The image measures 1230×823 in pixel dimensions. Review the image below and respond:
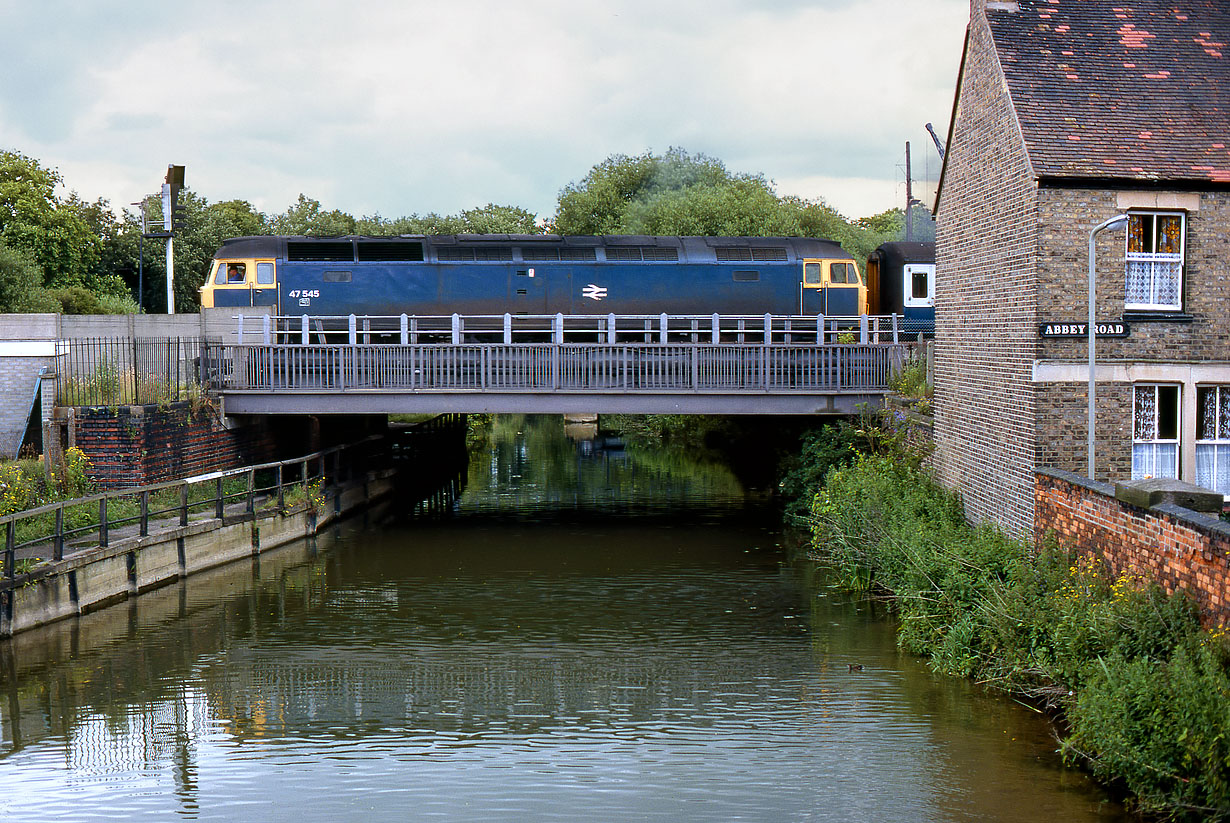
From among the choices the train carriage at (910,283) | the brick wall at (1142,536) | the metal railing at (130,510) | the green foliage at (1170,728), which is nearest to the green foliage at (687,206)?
the train carriage at (910,283)

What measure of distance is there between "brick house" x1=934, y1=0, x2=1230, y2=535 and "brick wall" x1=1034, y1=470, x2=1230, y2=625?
3.04 ft

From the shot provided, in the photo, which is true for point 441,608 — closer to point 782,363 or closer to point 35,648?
point 35,648

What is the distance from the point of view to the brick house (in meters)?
15.1

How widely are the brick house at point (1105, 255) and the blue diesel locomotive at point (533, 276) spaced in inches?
552

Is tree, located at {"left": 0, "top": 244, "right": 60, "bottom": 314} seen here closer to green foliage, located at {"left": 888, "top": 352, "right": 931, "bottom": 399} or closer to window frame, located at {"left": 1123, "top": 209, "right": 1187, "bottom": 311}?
green foliage, located at {"left": 888, "top": 352, "right": 931, "bottom": 399}

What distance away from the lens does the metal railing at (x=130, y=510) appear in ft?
53.6

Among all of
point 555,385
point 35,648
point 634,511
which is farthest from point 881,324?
point 35,648

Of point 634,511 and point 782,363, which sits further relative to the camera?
point 634,511

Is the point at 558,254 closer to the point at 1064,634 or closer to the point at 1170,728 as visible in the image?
the point at 1064,634

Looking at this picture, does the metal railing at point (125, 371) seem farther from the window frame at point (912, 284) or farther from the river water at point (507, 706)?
the window frame at point (912, 284)

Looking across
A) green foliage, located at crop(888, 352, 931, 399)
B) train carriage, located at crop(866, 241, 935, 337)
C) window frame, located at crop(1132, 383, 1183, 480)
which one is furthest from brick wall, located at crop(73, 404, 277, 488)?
train carriage, located at crop(866, 241, 935, 337)

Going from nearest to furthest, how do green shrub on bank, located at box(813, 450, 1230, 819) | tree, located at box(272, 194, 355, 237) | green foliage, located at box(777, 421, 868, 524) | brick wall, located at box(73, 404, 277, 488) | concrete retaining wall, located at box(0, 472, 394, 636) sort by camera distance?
green shrub on bank, located at box(813, 450, 1230, 819), concrete retaining wall, located at box(0, 472, 394, 636), brick wall, located at box(73, 404, 277, 488), green foliage, located at box(777, 421, 868, 524), tree, located at box(272, 194, 355, 237)

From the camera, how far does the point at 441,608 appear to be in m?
18.3

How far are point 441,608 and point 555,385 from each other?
609 centimetres
